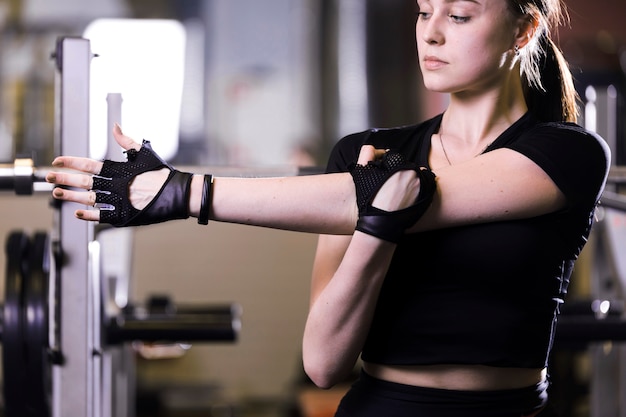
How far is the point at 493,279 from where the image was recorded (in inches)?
46.7

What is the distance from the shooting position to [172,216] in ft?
3.78

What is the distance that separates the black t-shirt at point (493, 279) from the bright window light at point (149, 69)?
16.2ft

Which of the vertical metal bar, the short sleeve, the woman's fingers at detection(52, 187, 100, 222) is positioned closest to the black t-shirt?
the short sleeve

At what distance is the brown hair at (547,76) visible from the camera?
1.34 meters

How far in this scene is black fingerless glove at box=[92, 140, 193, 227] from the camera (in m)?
1.14

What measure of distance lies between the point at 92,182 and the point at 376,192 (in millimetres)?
377

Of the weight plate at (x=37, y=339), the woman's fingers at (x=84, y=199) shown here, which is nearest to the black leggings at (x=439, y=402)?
the woman's fingers at (x=84, y=199)

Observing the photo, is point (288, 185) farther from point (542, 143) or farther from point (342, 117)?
point (342, 117)

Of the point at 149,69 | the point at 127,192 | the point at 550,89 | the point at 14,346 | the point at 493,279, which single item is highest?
the point at 149,69

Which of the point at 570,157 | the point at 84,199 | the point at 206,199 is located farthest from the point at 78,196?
the point at 570,157

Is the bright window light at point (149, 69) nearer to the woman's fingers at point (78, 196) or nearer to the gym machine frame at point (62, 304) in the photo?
the gym machine frame at point (62, 304)

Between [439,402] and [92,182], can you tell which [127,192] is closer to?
[92,182]

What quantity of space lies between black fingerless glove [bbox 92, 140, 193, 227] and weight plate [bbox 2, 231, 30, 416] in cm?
77

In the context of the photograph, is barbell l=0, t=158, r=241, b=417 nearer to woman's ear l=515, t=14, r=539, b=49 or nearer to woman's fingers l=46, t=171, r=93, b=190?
woman's fingers l=46, t=171, r=93, b=190
